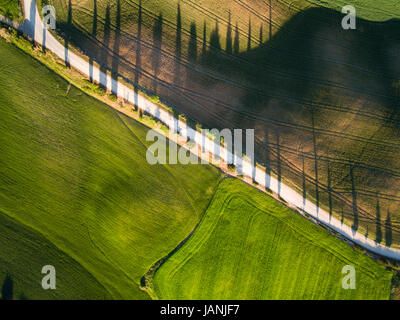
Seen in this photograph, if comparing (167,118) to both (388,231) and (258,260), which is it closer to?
(258,260)

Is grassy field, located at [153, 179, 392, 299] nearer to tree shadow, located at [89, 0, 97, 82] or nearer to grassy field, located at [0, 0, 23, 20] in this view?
tree shadow, located at [89, 0, 97, 82]

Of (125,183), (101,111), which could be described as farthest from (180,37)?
(125,183)

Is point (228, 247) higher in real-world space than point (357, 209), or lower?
lower

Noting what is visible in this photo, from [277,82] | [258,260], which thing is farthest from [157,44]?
[258,260]

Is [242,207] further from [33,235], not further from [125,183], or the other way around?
[33,235]

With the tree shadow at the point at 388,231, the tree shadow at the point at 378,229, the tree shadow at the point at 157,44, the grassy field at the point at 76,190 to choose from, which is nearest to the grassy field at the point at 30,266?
the grassy field at the point at 76,190

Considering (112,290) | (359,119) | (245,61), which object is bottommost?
(112,290)
